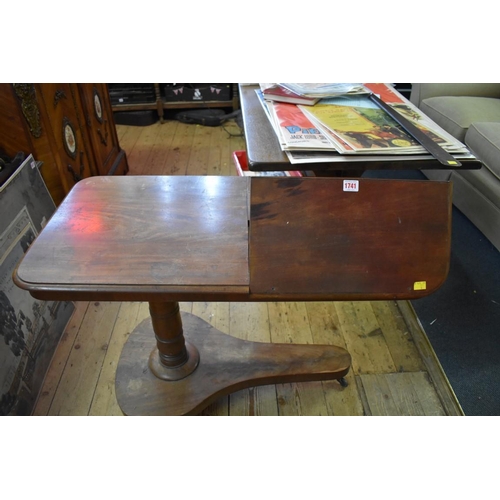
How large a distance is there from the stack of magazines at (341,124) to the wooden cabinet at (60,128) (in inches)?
29.6

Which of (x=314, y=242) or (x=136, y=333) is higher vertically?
(x=314, y=242)

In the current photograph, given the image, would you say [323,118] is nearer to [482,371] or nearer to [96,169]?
[482,371]


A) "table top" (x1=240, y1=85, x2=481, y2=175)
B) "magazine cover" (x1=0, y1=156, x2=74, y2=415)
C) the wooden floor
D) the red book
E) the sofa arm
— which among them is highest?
the red book

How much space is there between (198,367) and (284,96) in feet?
2.88

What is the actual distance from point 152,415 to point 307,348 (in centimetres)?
51

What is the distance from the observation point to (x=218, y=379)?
1161 millimetres

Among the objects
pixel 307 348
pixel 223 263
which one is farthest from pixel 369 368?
pixel 223 263

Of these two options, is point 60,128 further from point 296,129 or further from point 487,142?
point 487,142

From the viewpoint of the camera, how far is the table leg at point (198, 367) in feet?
3.65

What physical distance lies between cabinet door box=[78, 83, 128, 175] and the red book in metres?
0.91

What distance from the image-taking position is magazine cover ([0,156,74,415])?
1.07 metres

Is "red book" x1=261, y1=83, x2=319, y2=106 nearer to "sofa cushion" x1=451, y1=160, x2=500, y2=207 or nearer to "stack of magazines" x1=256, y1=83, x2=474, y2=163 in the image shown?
"stack of magazines" x1=256, y1=83, x2=474, y2=163

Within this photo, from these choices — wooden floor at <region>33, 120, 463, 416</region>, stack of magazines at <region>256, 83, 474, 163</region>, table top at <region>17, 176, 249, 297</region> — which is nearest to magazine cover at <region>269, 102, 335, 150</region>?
stack of magazines at <region>256, 83, 474, 163</region>

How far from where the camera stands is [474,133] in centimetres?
171
